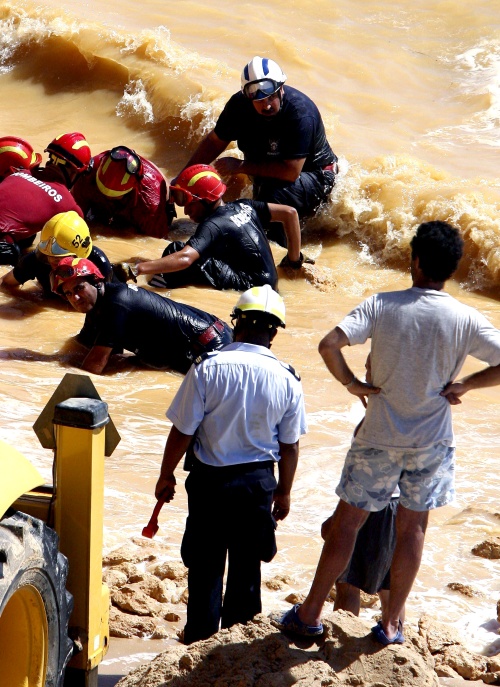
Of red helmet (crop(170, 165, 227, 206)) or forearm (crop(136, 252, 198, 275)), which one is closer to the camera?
forearm (crop(136, 252, 198, 275))

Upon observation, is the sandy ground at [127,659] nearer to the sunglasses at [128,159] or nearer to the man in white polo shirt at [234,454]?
the man in white polo shirt at [234,454]

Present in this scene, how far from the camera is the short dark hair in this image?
3361mm

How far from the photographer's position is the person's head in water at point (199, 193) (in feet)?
26.5

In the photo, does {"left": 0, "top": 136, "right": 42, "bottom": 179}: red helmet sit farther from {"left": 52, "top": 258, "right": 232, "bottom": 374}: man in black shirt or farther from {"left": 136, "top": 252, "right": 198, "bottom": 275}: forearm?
{"left": 52, "top": 258, "right": 232, "bottom": 374}: man in black shirt

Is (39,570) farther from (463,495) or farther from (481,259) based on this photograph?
(481,259)

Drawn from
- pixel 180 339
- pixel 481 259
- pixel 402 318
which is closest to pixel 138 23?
pixel 481 259

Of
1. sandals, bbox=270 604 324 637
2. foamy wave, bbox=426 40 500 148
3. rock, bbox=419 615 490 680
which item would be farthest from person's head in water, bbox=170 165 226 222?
foamy wave, bbox=426 40 500 148

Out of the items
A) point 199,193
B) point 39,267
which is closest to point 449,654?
point 39,267

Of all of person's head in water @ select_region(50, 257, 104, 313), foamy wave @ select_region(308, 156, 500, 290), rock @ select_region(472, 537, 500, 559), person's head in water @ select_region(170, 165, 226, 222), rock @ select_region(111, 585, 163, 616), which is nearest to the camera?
rock @ select_region(111, 585, 163, 616)

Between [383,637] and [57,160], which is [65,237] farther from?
[383,637]

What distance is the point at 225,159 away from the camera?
9383 mm

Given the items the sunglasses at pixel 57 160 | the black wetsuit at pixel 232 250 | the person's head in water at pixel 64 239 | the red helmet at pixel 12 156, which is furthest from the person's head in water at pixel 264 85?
the person's head in water at pixel 64 239

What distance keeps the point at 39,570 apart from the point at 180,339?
398 centimetres

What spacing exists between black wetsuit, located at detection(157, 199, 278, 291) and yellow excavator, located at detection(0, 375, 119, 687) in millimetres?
4819
